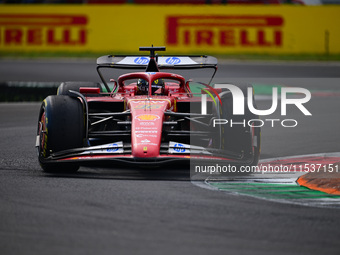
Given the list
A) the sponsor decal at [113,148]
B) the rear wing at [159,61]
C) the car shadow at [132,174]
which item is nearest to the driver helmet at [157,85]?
the rear wing at [159,61]

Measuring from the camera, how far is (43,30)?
110 feet

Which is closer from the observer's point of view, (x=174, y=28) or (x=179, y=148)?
(x=179, y=148)

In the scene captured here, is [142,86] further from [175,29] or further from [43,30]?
[43,30]

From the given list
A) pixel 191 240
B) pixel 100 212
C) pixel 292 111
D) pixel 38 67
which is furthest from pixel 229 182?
pixel 38 67

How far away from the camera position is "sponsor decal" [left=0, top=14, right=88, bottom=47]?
33344 mm

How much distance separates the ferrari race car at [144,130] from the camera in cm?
914

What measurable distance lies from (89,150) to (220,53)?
23.5 meters

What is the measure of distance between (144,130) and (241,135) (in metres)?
1.09

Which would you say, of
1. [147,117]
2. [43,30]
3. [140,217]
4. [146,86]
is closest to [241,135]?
[147,117]

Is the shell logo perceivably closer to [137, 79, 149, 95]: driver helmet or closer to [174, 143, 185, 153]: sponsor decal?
[174, 143, 185, 153]: sponsor decal

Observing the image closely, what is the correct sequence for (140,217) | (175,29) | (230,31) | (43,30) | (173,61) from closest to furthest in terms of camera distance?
(140,217) → (173,61) → (230,31) → (175,29) → (43,30)

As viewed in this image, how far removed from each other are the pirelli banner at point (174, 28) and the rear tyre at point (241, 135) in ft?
74.1

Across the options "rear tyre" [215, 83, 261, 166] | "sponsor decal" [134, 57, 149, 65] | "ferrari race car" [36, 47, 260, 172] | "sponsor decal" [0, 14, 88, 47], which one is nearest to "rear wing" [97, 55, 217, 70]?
"sponsor decal" [134, 57, 149, 65]

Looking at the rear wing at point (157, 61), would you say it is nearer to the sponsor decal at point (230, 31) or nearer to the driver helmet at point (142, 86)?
the driver helmet at point (142, 86)
